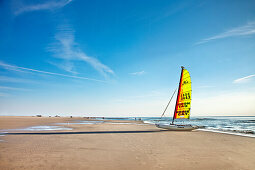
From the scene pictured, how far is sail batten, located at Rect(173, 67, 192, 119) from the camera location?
79.4 ft

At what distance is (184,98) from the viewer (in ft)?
80.0

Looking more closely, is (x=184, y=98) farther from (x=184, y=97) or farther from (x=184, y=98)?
(x=184, y=97)

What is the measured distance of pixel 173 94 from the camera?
2720 centimetres

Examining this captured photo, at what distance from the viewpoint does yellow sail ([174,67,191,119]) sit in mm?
24188

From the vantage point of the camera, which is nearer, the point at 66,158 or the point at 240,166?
the point at 240,166

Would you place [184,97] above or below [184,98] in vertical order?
above

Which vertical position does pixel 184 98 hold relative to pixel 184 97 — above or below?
below

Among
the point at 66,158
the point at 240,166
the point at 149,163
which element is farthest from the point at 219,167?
the point at 66,158

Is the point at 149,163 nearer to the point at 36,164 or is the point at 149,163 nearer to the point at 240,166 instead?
the point at 240,166

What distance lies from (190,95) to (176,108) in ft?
9.86

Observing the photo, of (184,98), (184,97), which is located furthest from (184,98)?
(184,97)

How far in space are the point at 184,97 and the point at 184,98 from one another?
157 millimetres

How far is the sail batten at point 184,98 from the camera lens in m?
24.2

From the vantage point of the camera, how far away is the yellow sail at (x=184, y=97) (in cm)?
2419
